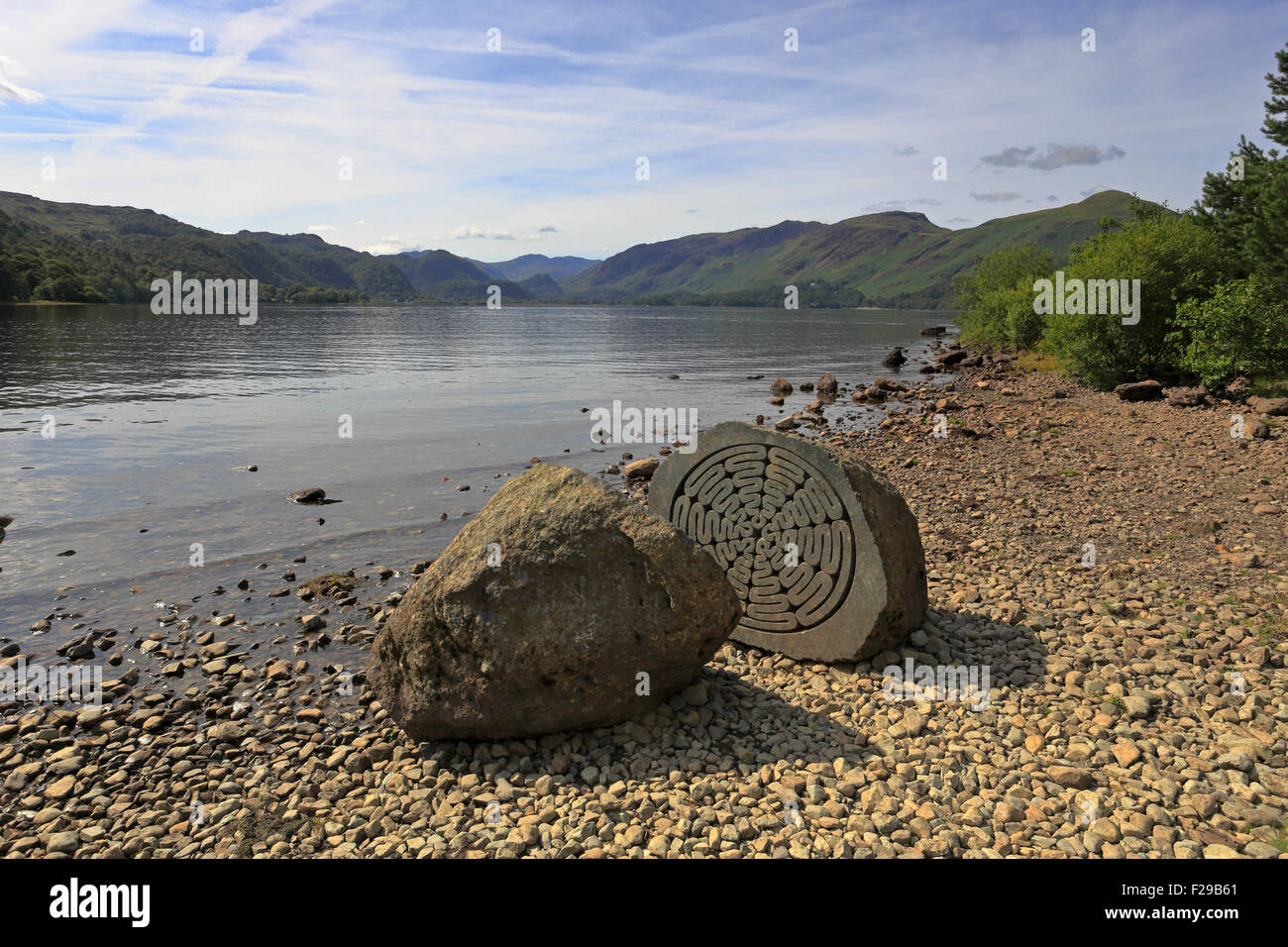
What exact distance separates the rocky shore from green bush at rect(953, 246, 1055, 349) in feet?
174

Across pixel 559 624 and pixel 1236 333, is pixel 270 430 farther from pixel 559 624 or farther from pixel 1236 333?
pixel 1236 333

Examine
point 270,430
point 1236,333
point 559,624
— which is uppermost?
point 1236,333

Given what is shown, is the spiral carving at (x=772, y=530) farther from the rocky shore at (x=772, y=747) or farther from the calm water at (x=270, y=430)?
the calm water at (x=270, y=430)

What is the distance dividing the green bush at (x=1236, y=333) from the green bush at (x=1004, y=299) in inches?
1149

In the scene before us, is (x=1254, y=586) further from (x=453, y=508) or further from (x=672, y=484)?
(x=453, y=508)

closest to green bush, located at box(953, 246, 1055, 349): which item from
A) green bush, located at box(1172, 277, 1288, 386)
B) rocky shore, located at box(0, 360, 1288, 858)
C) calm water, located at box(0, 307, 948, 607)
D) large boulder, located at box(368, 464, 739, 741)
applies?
calm water, located at box(0, 307, 948, 607)

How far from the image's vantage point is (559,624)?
8.02m

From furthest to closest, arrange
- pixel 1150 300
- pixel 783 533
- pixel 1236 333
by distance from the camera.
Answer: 1. pixel 1150 300
2. pixel 1236 333
3. pixel 783 533

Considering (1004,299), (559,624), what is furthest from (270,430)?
(1004,299)

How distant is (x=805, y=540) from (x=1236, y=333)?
3096cm

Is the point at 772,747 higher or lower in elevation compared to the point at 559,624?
lower

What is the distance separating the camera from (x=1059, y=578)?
1202 centimetres

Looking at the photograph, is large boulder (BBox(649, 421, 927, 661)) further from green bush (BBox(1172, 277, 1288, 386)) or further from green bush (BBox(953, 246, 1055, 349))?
green bush (BBox(953, 246, 1055, 349))

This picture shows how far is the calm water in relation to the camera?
1789 cm
